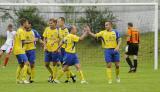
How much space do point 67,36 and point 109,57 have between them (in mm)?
1582

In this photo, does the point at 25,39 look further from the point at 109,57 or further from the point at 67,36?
the point at 109,57

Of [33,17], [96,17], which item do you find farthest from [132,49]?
[33,17]

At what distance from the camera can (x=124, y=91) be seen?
Answer: 58.9ft

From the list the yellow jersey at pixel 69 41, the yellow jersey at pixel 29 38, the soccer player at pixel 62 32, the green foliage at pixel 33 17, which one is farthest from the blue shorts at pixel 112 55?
the green foliage at pixel 33 17

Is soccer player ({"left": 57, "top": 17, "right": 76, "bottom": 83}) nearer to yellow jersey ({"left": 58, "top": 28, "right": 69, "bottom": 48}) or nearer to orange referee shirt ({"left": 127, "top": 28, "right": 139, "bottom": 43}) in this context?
yellow jersey ({"left": 58, "top": 28, "right": 69, "bottom": 48})

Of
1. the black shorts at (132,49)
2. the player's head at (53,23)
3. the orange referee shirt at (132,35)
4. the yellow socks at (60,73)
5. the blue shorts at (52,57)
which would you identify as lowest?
the yellow socks at (60,73)

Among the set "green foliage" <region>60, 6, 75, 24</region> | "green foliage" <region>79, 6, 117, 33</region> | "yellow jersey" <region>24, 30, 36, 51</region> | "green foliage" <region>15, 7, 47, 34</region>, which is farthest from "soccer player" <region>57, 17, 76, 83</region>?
"green foliage" <region>15, 7, 47, 34</region>

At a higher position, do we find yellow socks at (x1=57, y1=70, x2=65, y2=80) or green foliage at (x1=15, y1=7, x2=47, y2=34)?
green foliage at (x1=15, y1=7, x2=47, y2=34)

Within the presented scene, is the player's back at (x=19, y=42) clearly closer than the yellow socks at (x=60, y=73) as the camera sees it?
Yes

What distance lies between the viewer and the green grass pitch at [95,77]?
18766mm

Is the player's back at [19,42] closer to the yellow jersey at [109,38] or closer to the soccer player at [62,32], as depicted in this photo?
the soccer player at [62,32]

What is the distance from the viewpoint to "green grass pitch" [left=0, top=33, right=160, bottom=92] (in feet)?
61.6

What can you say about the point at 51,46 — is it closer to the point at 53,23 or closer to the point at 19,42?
the point at 53,23

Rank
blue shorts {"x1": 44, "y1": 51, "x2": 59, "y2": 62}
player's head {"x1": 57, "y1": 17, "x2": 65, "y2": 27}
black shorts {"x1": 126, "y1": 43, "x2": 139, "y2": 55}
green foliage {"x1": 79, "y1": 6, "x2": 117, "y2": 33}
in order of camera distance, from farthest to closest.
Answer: green foliage {"x1": 79, "y1": 6, "x2": 117, "y2": 33} < black shorts {"x1": 126, "y1": 43, "x2": 139, "y2": 55} < player's head {"x1": 57, "y1": 17, "x2": 65, "y2": 27} < blue shorts {"x1": 44, "y1": 51, "x2": 59, "y2": 62}
